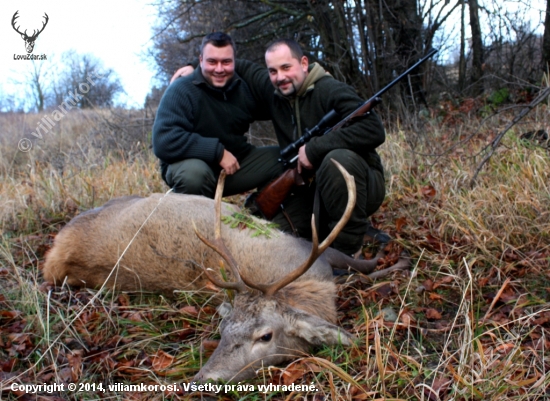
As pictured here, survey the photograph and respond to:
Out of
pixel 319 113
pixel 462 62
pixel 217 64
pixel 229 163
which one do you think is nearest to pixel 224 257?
pixel 229 163

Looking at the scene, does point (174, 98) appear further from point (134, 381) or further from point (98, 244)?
point (134, 381)

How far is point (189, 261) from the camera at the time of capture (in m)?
3.81

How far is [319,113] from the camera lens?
188 inches

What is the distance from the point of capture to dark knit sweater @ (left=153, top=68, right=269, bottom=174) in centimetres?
487

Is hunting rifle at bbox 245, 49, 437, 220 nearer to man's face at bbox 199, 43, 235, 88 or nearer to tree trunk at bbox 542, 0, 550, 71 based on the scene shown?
man's face at bbox 199, 43, 235, 88

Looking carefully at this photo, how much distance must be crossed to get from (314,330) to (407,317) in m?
0.59

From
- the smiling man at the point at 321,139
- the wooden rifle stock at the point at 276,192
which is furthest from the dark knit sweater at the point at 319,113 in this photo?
the wooden rifle stock at the point at 276,192

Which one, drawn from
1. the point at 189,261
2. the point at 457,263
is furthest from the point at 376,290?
the point at 189,261

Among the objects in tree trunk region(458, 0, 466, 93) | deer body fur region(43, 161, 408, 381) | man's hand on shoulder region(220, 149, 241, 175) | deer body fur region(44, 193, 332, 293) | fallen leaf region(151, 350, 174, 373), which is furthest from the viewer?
tree trunk region(458, 0, 466, 93)

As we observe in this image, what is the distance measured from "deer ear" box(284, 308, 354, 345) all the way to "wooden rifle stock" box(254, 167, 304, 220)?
68.0 inches

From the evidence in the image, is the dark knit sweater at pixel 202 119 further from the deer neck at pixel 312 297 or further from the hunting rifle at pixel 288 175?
the deer neck at pixel 312 297

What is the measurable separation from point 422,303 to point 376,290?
0.34m

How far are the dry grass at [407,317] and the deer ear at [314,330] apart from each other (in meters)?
0.07

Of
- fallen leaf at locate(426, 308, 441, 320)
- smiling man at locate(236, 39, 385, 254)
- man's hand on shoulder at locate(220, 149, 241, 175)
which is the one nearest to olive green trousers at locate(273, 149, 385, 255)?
smiling man at locate(236, 39, 385, 254)
